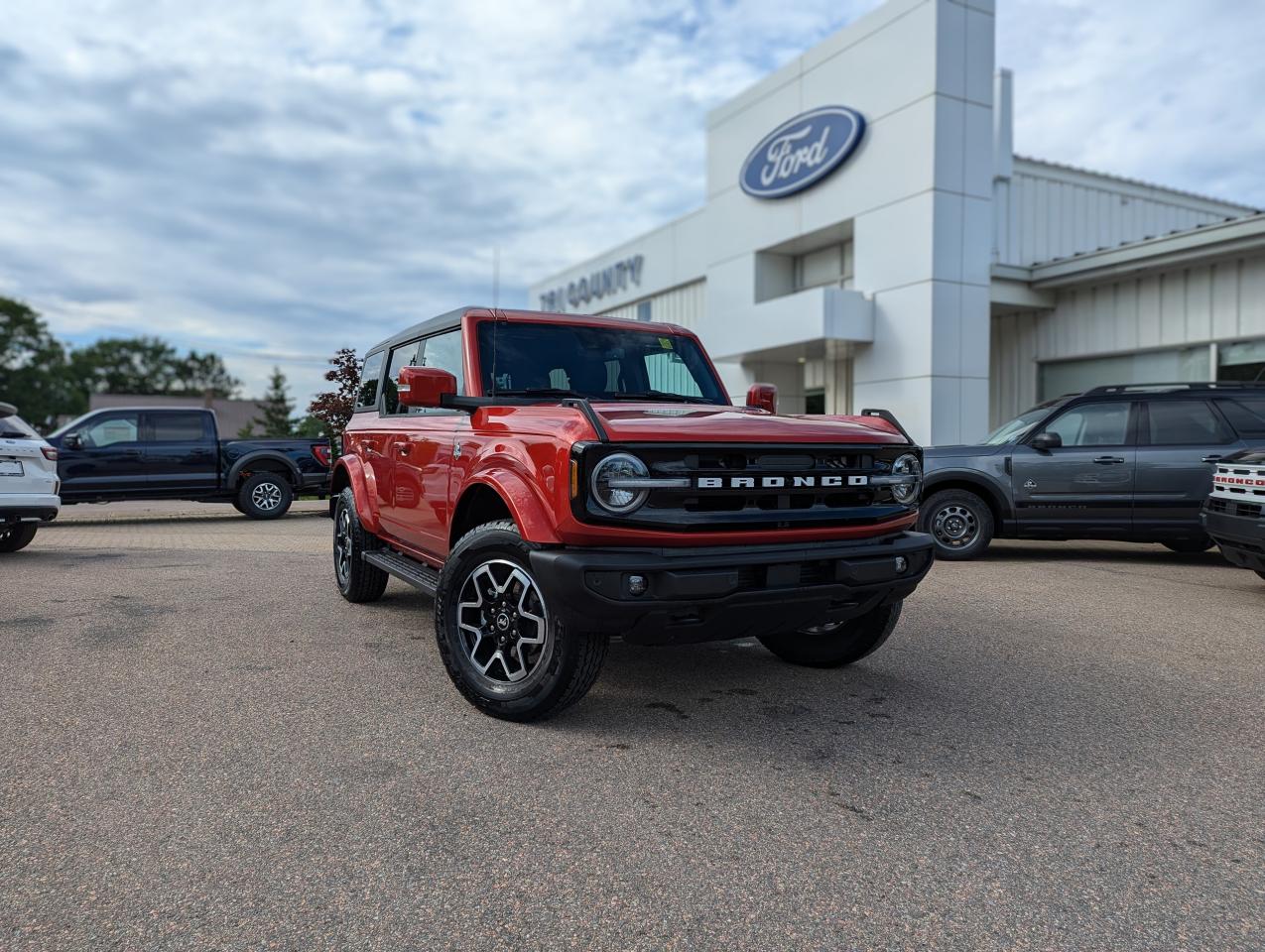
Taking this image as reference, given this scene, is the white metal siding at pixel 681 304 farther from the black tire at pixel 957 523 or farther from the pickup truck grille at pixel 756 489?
the pickup truck grille at pixel 756 489

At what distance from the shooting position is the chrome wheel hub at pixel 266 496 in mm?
14797

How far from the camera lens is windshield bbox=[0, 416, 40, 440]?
9.13 meters

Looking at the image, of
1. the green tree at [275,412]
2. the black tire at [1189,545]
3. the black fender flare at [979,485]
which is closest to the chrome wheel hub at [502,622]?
the black fender flare at [979,485]

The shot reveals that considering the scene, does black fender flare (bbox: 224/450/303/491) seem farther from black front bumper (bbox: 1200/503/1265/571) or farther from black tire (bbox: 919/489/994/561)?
black front bumper (bbox: 1200/503/1265/571)

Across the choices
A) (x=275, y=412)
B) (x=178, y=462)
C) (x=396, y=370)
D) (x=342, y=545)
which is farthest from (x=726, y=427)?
(x=275, y=412)

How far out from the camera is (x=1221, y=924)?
234 centimetres

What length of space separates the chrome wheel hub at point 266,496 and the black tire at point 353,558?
8.81 metres

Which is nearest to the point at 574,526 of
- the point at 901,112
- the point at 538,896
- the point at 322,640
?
the point at 538,896

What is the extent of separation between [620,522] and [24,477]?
8289mm

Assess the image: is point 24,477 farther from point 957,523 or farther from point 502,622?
point 957,523

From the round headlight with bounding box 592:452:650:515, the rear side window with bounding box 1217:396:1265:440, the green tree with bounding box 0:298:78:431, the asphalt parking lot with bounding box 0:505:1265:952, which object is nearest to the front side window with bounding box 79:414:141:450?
the asphalt parking lot with bounding box 0:505:1265:952

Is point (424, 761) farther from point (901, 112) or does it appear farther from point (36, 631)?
point (901, 112)

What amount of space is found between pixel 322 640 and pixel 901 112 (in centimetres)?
1390

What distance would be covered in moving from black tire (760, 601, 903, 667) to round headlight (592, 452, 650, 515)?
61.5 inches
